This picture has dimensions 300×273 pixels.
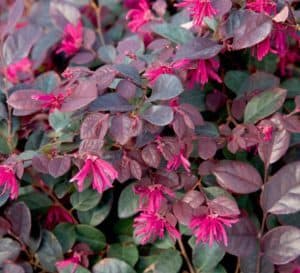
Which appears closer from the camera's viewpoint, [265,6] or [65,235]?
[265,6]

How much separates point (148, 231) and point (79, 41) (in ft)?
1.73

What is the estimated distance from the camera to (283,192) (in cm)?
91

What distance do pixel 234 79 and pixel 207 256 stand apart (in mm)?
352

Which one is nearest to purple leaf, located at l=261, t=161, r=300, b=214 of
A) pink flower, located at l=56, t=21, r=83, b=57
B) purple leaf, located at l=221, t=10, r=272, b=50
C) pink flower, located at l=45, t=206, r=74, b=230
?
purple leaf, located at l=221, t=10, r=272, b=50

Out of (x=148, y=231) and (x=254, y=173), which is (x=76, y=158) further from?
(x=254, y=173)

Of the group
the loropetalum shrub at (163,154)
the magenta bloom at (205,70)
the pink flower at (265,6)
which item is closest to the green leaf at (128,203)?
the loropetalum shrub at (163,154)

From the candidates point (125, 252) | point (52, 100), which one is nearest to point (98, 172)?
point (52, 100)

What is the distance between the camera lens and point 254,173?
0.95m

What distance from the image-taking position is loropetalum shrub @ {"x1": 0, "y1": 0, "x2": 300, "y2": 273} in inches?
35.5

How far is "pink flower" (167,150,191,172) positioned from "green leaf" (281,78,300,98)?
0.33 meters

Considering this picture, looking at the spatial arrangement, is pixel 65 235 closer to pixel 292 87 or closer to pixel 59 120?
pixel 59 120

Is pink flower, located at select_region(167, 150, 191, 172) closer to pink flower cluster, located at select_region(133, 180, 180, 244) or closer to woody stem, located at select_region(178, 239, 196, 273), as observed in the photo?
pink flower cluster, located at select_region(133, 180, 180, 244)

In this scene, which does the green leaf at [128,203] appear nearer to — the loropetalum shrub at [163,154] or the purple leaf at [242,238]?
the loropetalum shrub at [163,154]

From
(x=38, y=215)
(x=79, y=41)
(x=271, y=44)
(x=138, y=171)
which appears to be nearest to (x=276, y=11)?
(x=271, y=44)
